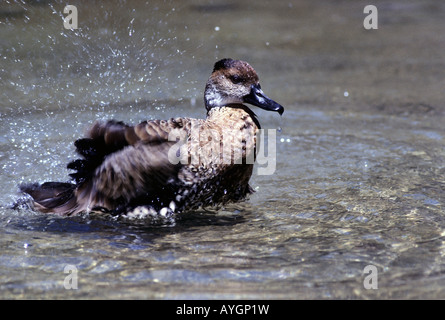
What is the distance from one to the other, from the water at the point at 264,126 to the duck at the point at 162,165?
0.48 ft

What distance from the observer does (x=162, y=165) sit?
401cm

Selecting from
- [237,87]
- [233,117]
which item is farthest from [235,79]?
[233,117]

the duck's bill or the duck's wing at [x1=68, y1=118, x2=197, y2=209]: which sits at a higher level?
the duck's bill

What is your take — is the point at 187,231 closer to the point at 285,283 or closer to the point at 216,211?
the point at 216,211

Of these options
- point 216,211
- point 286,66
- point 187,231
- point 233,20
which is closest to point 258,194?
point 216,211

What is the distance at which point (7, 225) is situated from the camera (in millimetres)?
4121

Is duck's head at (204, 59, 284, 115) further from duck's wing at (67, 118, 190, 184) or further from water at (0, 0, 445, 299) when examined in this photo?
water at (0, 0, 445, 299)

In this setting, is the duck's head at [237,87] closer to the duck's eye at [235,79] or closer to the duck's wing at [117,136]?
the duck's eye at [235,79]

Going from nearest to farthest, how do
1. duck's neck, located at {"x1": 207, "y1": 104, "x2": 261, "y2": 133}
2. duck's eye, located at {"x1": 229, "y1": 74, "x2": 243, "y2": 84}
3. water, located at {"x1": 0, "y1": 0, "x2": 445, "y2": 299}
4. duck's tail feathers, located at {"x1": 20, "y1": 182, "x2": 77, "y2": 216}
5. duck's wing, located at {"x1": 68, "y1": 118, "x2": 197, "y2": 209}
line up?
water, located at {"x1": 0, "y1": 0, "x2": 445, "y2": 299}
duck's wing, located at {"x1": 68, "y1": 118, "x2": 197, "y2": 209}
duck's neck, located at {"x1": 207, "y1": 104, "x2": 261, "y2": 133}
duck's tail feathers, located at {"x1": 20, "y1": 182, "x2": 77, "y2": 216}
duck's eye, located at {"x1": 229, "y1": 74, "x2": 243, "y2": 84}

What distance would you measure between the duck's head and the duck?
17 centimetres

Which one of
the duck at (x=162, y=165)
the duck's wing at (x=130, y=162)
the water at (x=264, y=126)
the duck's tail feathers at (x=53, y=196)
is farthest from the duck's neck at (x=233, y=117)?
the duck's tail feathers at (x=53, y=196)

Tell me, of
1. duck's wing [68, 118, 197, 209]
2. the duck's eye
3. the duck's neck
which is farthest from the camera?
the duck's eye

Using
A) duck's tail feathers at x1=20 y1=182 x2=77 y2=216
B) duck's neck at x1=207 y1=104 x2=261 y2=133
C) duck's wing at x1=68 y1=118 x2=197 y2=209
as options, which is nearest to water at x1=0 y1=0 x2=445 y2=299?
duck's tail feathers at x1=20 y1=182 x2=77 y2=216

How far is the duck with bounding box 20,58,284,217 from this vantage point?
13.2 ft
